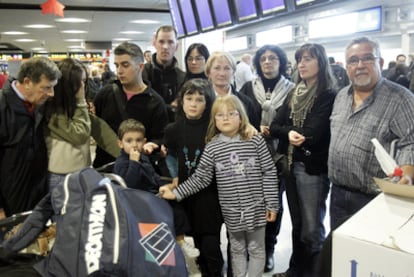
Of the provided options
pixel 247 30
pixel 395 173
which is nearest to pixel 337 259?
pixel 395 173

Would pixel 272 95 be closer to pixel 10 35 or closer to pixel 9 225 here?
pixel 9 225

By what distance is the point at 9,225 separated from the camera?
158cm

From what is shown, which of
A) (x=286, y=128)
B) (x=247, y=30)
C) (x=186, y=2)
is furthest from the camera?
(x=247, y=30)

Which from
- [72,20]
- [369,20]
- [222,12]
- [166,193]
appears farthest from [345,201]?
[72,20]

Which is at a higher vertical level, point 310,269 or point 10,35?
point 10,35

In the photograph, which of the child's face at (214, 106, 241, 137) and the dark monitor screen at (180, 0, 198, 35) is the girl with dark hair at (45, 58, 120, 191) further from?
the dark monitor screen at (180, 0, 198, 35)

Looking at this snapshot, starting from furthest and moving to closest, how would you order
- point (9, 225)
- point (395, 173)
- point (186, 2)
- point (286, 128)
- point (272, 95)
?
1. point (186, 2)
2. point (272, 95)
3. point (286, 128)
4. point (9, 225)
5. point (395, 173)

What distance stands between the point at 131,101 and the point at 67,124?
0.49 m

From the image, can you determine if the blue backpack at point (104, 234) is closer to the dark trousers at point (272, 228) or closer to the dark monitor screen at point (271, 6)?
the dark trousers at point (272, 228)

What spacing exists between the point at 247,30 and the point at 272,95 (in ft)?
33.0

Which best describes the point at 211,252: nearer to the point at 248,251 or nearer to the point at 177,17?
the point at 248,251

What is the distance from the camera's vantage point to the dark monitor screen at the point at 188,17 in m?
5.54

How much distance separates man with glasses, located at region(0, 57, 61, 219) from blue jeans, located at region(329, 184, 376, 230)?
1.67 metres

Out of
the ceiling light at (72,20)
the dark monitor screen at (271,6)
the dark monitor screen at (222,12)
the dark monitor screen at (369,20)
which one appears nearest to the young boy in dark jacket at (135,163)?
the dark monitor screen at (271,6)
